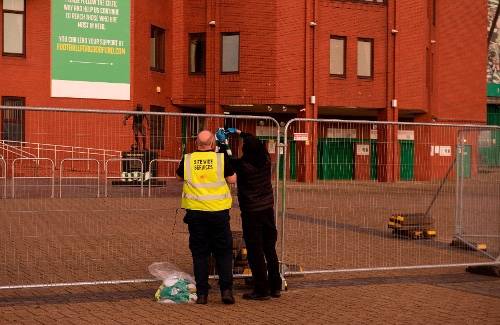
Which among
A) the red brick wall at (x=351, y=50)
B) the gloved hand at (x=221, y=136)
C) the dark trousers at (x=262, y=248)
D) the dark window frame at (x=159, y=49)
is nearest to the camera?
the dark trousers at (x=262, y=248)

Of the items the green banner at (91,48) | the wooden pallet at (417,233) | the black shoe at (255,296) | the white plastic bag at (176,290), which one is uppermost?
the green banner at (91,48)

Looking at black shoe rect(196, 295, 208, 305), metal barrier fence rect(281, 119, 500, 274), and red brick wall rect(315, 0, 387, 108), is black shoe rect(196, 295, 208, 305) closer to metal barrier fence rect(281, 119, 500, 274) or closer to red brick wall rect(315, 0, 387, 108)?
metal barrier fence rect(281, 119, 500, 274)

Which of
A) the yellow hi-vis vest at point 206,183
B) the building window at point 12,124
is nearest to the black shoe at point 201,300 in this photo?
the yellow hi-vis vest at point 206,183

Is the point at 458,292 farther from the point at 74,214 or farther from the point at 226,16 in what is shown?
the point at 226,16

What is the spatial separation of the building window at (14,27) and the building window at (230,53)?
8.77 m

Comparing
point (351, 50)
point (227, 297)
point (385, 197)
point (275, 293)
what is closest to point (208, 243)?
point (227, 297)

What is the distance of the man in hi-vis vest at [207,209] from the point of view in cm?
779

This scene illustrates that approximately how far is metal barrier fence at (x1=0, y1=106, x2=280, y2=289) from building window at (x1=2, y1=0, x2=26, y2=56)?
20913mm

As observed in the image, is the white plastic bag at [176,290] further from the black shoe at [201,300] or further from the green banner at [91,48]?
the green banner at [91,48]

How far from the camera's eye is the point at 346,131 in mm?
9641

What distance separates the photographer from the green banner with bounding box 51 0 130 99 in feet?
95.1

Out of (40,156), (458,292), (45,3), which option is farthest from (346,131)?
(45,3)

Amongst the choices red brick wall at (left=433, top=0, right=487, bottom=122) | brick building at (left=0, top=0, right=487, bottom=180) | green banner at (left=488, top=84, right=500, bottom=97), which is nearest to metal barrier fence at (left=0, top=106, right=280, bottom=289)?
brick building at (left=0, top=0, right=487, bottom=180)

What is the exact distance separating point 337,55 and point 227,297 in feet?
90.1
